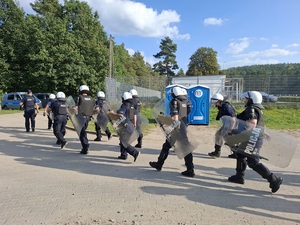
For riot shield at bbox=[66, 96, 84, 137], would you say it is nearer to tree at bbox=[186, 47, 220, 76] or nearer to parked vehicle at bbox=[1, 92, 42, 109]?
parked vehicle at bbox=[1, 92, 42, 109]

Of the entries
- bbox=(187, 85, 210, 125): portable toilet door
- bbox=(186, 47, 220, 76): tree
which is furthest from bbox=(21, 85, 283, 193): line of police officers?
bbox=(186, 47, 220, 76): tree

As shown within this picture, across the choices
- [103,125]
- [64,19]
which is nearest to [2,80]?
[64,19]

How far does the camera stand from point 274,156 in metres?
5.07

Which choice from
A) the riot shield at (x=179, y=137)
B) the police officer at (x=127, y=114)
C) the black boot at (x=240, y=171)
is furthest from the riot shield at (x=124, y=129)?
the black boot at (x=240, y=171)

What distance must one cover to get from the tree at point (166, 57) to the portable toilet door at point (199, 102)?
70861mm

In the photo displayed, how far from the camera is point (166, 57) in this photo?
84.0 meters

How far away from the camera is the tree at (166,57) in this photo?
84.0 m

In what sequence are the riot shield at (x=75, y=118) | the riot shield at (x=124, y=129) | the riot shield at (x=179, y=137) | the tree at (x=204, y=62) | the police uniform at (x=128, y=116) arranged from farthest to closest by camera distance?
the tree at (x=204, y=62) → the riot shield at (x=75, y=118) → the riot shield at (x=124, y=129) → the police uniform at (x=128, y=116) → the riot shield at (x=179, y=137)

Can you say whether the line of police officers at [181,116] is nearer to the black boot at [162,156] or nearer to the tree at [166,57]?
the black boot at [162,156]

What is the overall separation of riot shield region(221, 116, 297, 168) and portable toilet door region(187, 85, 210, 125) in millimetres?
8927

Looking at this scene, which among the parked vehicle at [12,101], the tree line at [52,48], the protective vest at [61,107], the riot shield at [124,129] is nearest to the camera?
the riot shield at [124,129]

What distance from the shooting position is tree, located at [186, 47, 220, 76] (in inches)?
2913

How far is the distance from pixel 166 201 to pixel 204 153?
13.3 ft

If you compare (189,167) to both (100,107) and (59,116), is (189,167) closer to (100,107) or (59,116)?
(100,107)
